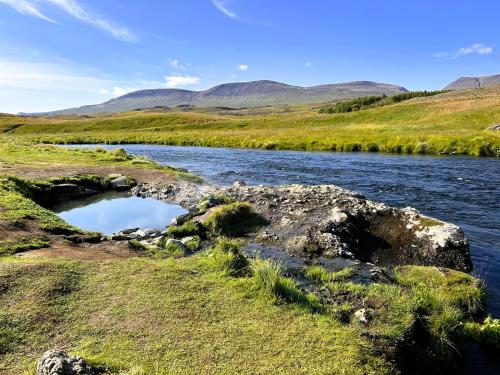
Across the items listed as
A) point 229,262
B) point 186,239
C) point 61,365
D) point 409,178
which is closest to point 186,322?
point 61,365

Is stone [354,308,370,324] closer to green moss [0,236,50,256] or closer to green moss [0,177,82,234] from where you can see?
green moss [0,236,50,256]

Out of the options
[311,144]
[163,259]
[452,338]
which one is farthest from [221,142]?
[452,338]

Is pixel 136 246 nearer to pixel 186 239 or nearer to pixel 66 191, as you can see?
pixel 186 239

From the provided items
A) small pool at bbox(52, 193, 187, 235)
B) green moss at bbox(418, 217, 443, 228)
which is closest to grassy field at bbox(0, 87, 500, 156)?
green moss at bbox(418, 217, 443, 228)

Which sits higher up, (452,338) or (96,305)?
(96,305)

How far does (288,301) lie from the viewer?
10742 millimetres

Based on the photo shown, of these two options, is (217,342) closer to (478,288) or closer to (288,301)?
(288,301)

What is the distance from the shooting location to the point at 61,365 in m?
7.24

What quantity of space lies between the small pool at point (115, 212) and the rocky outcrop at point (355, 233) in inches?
222

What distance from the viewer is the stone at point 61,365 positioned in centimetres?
720

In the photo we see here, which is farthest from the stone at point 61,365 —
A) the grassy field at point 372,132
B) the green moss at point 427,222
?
the grassy field at point 372,132

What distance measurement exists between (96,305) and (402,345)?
23.8 feet

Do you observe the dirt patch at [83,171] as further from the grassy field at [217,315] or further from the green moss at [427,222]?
the green moss at [427,222]

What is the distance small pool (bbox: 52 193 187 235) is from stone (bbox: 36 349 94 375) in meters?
13.2
